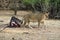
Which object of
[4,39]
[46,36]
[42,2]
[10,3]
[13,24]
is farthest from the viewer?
[10,3]

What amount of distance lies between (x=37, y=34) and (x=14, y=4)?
11659 millimetres

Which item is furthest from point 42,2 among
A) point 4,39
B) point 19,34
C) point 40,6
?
point 4,39

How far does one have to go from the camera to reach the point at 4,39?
1049 cm

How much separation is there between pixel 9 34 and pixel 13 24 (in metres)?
2.52

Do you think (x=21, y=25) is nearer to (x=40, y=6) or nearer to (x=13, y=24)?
(x=13, y=24)

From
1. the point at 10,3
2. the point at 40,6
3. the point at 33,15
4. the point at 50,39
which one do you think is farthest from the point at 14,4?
the point at 50,39

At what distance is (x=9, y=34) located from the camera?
11.8 meters

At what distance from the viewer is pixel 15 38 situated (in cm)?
1073

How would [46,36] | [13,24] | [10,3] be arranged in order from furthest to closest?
[10,3] < [13,24] < [46,36]

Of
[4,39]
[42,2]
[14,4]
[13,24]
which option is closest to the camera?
[4,39]

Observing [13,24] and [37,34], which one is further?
[13,24]

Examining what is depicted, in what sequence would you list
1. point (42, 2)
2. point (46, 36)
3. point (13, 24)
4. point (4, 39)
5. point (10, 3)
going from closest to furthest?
point (4, 39)
point (46, 36)
point (13, 24)
point (42, 2)
point (10, 3)

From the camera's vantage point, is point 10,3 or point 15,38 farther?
point 10,3

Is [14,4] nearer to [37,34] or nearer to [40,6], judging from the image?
[40,6]
